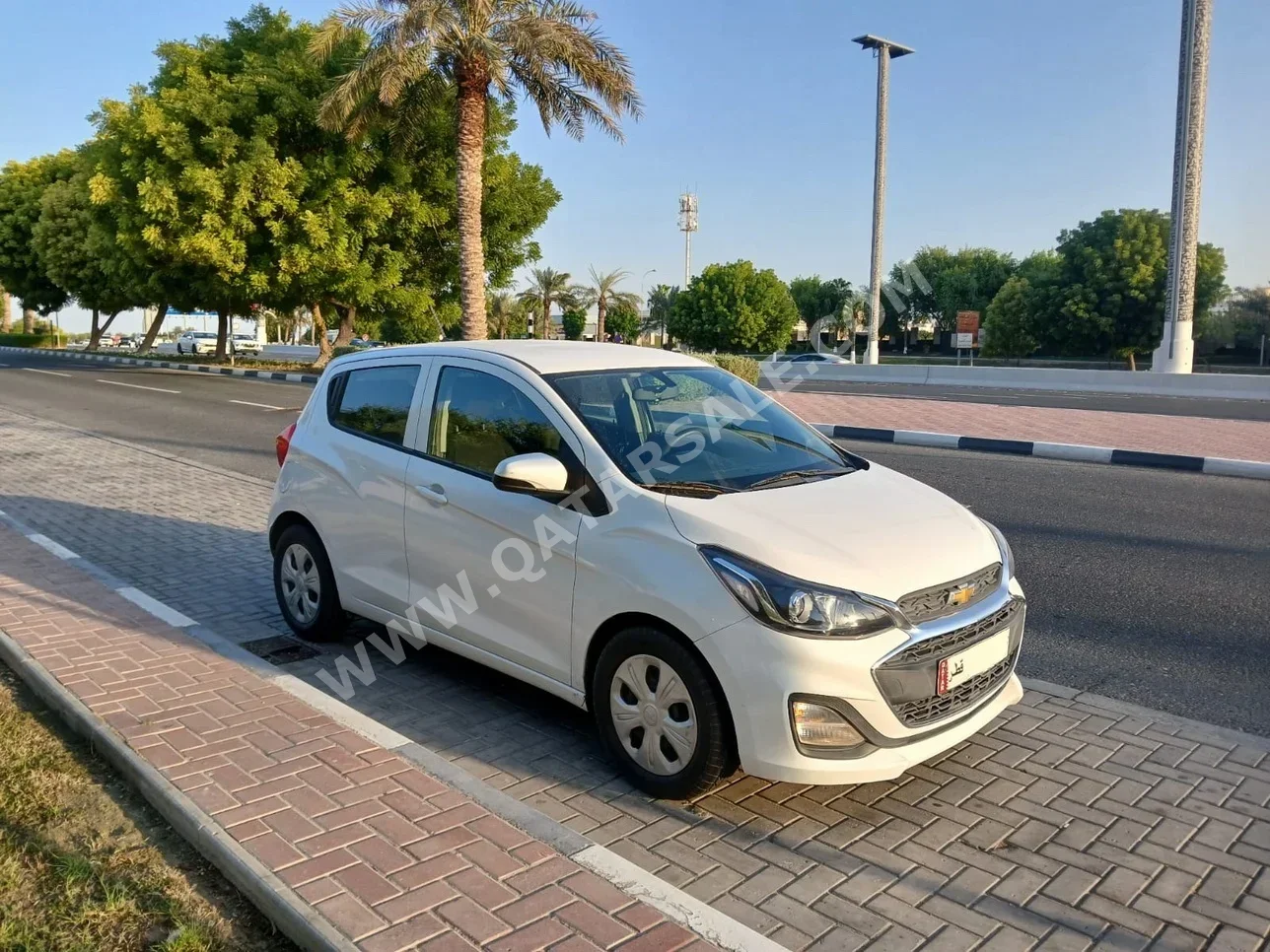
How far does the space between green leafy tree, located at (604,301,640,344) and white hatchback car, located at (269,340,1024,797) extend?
5969 centimetres

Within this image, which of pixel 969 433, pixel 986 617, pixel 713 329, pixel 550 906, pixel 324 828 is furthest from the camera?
pixel 713 329

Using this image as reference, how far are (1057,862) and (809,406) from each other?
17.0m

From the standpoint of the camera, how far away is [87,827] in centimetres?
332

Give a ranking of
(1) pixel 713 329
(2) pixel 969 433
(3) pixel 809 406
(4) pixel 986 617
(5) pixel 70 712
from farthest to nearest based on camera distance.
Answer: (1) pixel 713 329 < (3) pixel 809 406 < (2) pixel 969 433 < (5) pixel 70 712 < (4) pixel 986 617

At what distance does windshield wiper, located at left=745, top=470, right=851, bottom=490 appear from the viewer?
394 cm

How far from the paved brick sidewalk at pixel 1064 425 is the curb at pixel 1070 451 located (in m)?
0.40

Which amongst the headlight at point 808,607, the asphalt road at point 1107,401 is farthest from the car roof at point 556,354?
the asphalt road at point 1107,401

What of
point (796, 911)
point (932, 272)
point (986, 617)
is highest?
point (932, 272)

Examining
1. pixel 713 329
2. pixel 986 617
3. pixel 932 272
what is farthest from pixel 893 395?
pixel 932 272

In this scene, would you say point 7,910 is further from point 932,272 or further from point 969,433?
point 932,272

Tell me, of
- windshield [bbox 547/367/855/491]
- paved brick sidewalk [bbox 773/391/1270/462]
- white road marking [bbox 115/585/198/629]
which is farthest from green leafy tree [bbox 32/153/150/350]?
windshield [bbox 547/367/855/491]

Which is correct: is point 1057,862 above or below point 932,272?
below

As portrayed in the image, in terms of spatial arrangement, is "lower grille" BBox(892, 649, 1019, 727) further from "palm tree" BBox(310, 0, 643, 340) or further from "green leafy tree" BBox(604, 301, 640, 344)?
"green leafy tree" BBox(604, 301, 640, 344)

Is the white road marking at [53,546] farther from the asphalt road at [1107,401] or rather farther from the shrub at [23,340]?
the shrub at [23,340]
